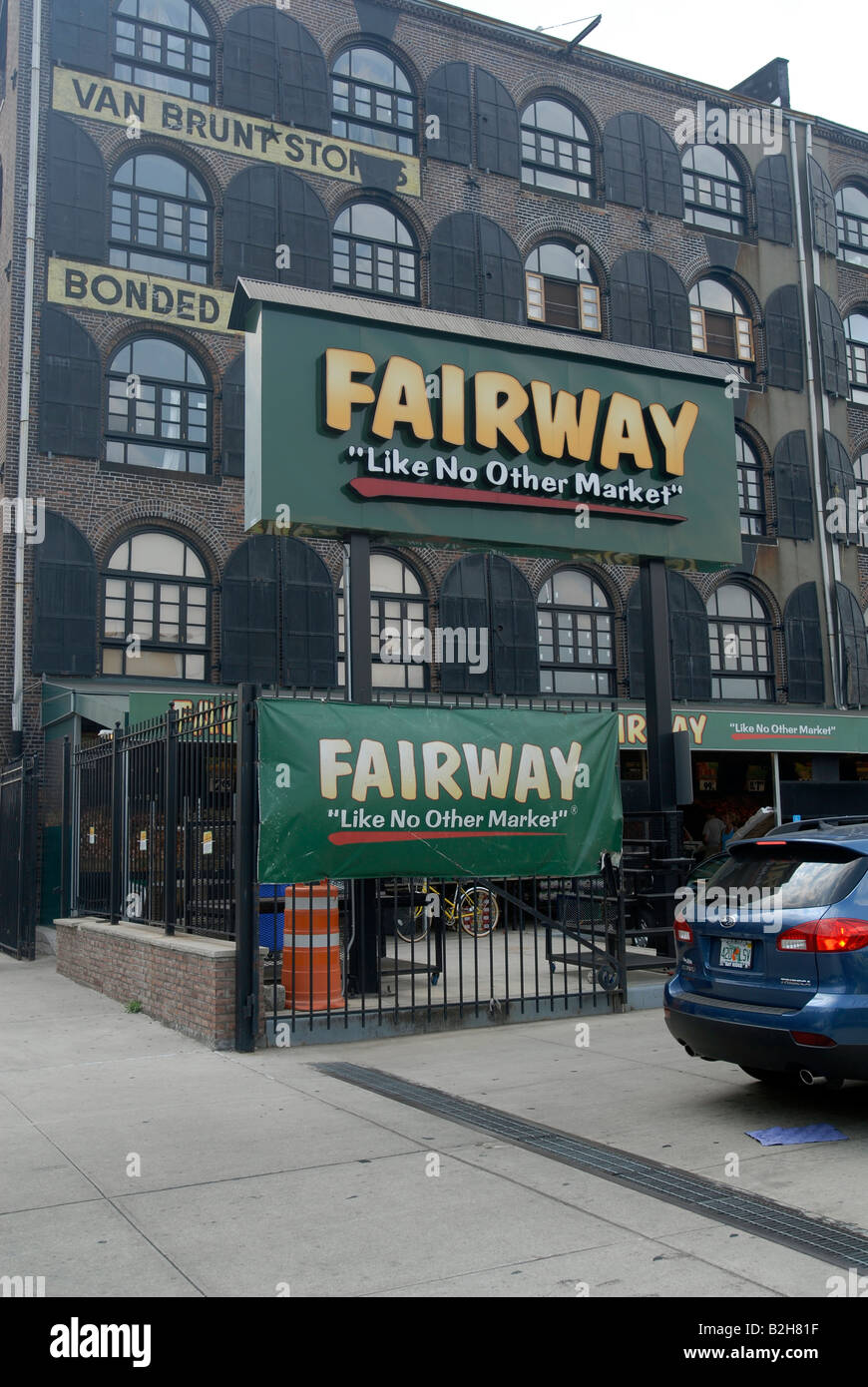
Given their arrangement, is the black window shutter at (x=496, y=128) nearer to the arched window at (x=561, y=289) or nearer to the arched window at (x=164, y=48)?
the arched window at (x=561, y=289)

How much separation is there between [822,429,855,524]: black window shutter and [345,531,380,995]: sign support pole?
20919 mm

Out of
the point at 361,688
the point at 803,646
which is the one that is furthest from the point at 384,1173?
the point at 803,646

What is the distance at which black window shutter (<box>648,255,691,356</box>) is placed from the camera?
27375mm

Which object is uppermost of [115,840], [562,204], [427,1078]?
[562,204]

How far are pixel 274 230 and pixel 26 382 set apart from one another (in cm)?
611

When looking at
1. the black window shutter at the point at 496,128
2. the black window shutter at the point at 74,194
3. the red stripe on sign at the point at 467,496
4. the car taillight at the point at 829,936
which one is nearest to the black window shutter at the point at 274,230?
the black window shutter at the point at 74,194

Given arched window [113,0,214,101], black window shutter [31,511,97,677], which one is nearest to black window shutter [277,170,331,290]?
arched window [113,0,214,101]

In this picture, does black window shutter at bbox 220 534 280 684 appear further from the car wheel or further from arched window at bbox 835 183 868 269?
arched window at bbox 835 183 868 269

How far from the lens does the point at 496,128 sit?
26.2m

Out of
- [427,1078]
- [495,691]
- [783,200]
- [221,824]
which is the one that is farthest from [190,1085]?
[783,200]

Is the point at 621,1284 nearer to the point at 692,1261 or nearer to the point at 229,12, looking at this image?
the point at 692,1261

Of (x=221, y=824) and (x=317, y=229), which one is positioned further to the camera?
(x=317, y=229)

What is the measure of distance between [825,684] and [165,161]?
18.5 m

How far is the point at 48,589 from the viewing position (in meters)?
20.0
